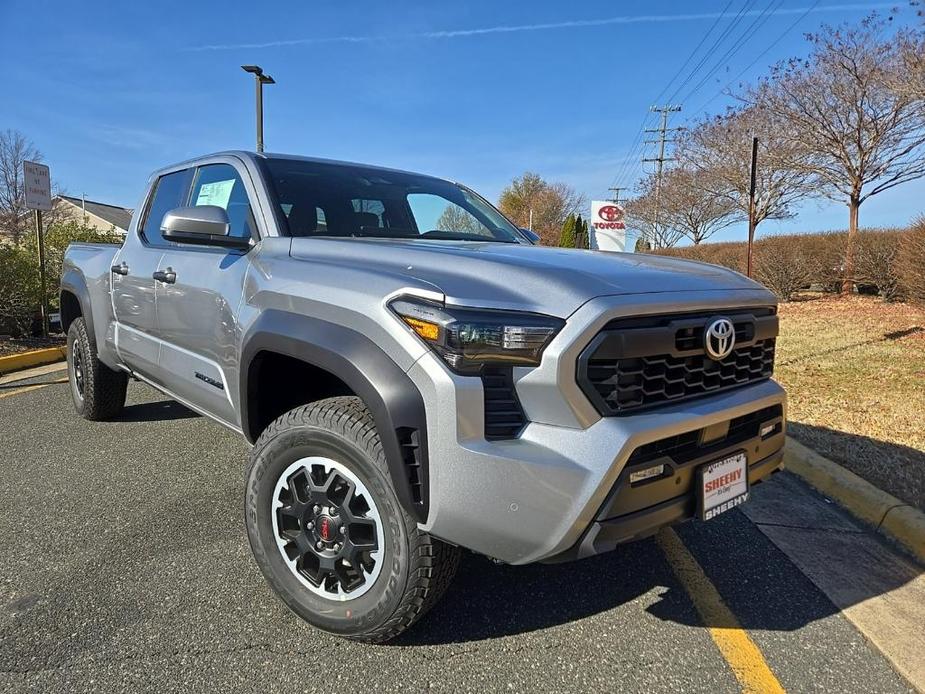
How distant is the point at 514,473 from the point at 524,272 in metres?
0.63

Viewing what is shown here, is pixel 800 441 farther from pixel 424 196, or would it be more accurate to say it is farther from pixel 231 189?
pixel 231 189

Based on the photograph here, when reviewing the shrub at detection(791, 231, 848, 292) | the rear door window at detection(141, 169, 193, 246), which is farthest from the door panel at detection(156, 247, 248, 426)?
the shrub at detection(791, 231, 848, 292)

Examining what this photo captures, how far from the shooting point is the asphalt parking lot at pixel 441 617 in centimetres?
203

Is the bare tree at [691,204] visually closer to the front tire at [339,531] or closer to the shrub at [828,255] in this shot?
the shrub at [828,255]

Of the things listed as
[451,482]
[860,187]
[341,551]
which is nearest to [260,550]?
[341,551]

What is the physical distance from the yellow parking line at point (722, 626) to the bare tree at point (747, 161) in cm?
1601

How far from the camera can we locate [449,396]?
1.75 metres

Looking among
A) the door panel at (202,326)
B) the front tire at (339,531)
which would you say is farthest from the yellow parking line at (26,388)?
the front tire at (339,531)

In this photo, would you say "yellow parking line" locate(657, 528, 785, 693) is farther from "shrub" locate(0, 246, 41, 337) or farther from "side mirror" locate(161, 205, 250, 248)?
"shrub" locate(0, 246, 41, 337)

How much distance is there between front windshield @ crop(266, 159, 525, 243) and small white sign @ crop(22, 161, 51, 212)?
24.1ft

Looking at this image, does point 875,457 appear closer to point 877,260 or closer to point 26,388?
point 26,388

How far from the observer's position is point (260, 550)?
232 cm

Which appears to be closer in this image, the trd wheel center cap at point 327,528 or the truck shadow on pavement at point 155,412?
the trd wheel center cap at point 327,528

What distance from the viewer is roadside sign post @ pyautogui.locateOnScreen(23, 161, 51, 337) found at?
27.8 feet
